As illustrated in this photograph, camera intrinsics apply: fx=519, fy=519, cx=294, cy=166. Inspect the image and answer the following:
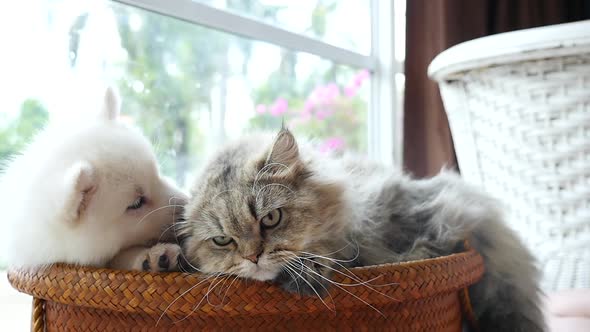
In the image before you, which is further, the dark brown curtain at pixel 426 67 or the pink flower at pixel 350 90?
the pink flower at pixel 350 90

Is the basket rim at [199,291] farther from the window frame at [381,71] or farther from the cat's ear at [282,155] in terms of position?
the window frame at [381,71]

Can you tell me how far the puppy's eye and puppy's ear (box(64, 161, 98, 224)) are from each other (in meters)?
0.10

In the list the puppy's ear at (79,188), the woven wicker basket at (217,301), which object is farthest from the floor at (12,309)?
the puppy's ear at (79,188)

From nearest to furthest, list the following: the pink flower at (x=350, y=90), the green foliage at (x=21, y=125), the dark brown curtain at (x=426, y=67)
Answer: the green foliage at (x=21, y=125)
the dark brown curtain at (x=426, y=67)
the pink flower at (x=350, y=90)

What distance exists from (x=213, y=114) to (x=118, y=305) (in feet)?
3.81

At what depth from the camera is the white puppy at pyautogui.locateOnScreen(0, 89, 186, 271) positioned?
34.9 inches

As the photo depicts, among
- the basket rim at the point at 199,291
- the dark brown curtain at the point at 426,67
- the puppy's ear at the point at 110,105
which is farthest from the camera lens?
the dark brown curtain at the point at 426,67

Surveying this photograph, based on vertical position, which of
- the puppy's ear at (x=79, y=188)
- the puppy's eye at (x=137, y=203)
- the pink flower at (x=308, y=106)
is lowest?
the puppy's eye at (x=137, y=203)

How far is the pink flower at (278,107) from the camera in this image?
7.05ft

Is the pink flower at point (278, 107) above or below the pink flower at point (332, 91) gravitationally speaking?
below

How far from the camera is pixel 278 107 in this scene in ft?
7.11

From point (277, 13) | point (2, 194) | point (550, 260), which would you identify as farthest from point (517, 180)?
point (2, 194)

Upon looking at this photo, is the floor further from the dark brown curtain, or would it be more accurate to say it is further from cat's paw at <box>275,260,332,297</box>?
the dark brown curtain

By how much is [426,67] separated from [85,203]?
5.95 ft
